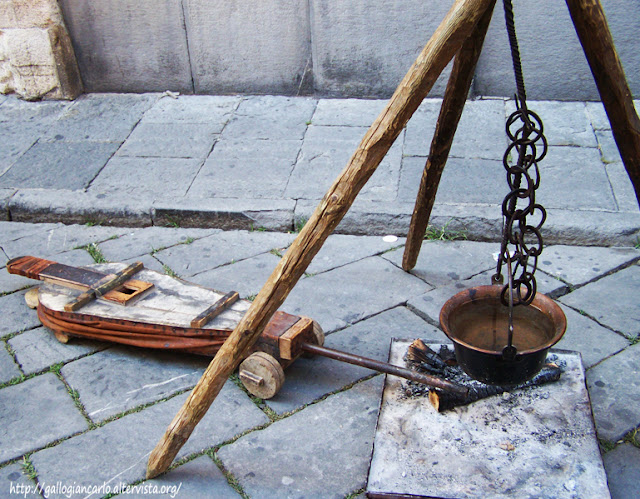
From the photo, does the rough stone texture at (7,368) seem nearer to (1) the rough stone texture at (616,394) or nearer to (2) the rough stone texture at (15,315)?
(2) the rough stone texture at (15,315)

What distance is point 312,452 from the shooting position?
2371 mm

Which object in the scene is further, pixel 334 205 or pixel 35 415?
pixel 35 415

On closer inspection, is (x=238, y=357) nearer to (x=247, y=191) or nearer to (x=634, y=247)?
(x=247, y=191)

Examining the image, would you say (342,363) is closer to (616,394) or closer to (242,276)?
(242,276)

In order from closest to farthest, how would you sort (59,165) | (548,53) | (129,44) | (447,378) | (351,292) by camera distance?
(447,378) < (351,292) < (59,165) < (548,53) < (129,44)

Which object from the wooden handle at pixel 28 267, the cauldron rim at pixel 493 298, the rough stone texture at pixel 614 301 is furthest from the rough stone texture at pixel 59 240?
the rough stone texture at pixel 614 301

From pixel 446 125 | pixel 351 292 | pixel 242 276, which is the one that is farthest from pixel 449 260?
pixel 242 276

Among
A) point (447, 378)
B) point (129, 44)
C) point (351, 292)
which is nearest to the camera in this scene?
point (447, 378)

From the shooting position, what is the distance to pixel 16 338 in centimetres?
305

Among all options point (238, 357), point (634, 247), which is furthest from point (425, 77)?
point (634, 247)

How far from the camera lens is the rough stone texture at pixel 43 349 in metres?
2.89

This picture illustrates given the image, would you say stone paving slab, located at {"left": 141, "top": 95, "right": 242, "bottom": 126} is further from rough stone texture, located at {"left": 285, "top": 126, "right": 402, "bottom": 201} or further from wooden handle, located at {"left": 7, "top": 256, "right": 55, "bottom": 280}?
wooden handle, located at {"left": 7, "top": 256, "right": 55, "bottom": 280}

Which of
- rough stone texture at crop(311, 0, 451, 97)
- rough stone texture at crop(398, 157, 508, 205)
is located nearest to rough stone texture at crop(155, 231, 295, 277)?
rough stone texture at crop(398, 157, 508, 205)

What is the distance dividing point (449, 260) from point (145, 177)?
2080mm
